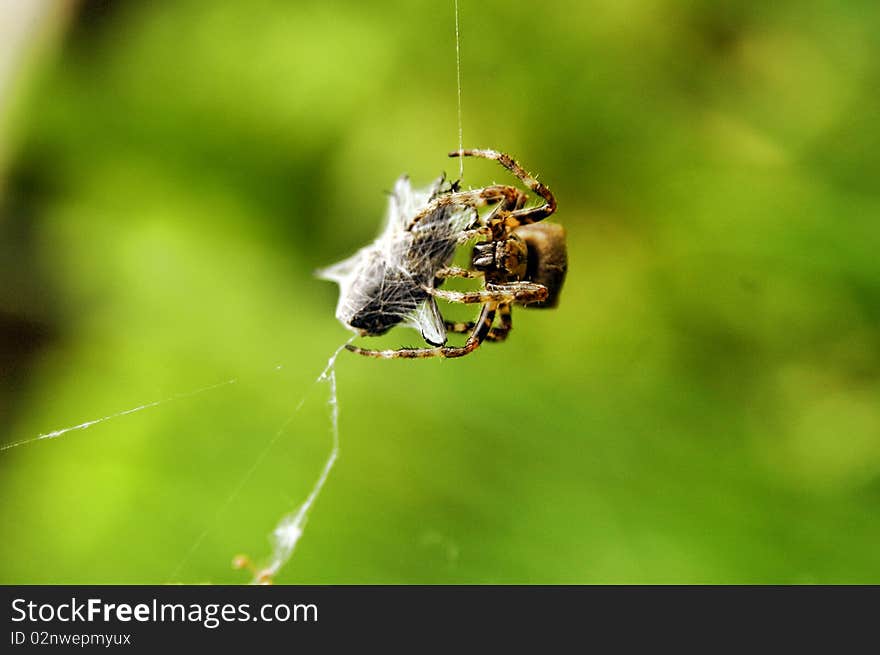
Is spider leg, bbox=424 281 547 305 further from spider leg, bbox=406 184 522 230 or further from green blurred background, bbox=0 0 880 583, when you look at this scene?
green blurred background, bbox=0 0 880 583

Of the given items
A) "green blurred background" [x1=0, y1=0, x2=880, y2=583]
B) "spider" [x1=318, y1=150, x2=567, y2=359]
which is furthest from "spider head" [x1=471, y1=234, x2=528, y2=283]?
"green blurred background" [x1=0, y1=0, x2=880, y2=583]

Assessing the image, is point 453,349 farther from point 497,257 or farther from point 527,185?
point 527,185

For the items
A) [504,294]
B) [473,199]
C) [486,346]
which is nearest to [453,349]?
[504,294]

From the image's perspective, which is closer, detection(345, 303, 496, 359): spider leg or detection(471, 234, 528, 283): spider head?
detection(345, 303, 496, 359): spider leg

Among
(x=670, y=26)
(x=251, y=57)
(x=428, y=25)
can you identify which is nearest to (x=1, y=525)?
(x=251, y=57)

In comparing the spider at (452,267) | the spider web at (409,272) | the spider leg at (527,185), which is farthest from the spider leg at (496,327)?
the spider leg at (527,185)

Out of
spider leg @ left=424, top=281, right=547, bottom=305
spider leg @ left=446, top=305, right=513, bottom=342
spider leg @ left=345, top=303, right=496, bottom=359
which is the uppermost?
spider leg @ left=446, top=305, right=513, bottom=342

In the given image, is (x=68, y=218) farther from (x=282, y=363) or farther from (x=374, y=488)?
(x=374, y=488)

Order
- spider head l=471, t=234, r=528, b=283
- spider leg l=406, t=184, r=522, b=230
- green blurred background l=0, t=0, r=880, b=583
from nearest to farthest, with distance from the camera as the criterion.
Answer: spider leg l=406, t=184, r=522, b=230 < spider head l=471, t=234, r=528, b=283 < green blurred background l=0, t=0, r=880, b=583
